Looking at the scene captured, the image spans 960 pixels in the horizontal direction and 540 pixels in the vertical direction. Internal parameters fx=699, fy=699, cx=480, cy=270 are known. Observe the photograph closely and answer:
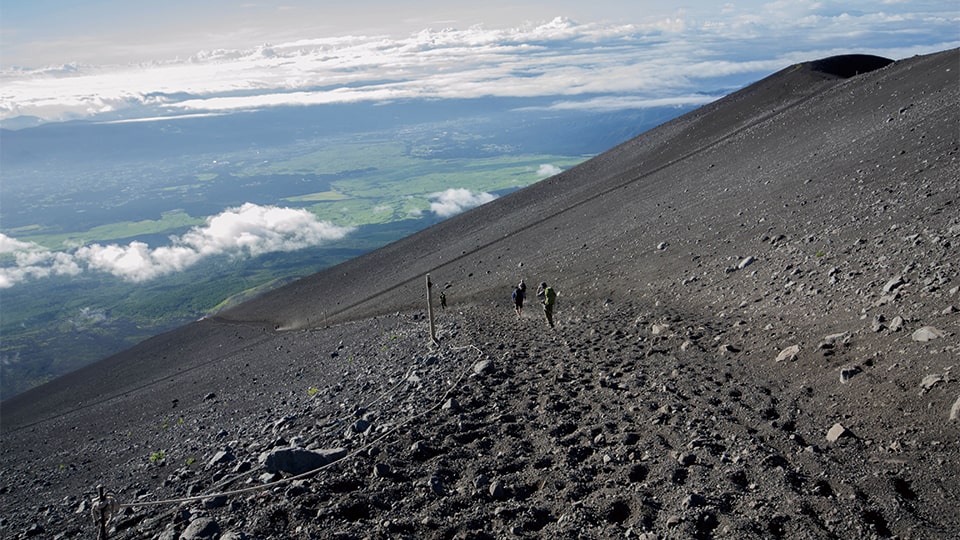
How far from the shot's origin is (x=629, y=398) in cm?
1298

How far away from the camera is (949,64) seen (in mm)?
37031

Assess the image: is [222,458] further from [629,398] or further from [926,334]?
[926,334]

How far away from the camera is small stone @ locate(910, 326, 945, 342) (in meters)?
11.5

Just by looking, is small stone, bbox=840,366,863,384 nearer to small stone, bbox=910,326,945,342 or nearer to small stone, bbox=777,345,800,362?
small stone, bbox=910,326,945,342

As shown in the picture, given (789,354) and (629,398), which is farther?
(789,354)

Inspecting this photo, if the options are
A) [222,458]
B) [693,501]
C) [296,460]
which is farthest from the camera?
[222,458]

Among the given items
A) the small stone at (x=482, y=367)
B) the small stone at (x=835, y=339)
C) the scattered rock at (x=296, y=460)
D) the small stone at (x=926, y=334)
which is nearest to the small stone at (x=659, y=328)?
the small stone at (x=482, y=367)

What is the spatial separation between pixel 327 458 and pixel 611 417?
4.83m

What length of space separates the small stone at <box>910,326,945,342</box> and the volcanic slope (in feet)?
0.17

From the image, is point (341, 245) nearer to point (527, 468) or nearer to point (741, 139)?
point (741, 139)

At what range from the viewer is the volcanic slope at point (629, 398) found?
915 cm

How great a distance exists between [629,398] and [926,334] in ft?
16.5

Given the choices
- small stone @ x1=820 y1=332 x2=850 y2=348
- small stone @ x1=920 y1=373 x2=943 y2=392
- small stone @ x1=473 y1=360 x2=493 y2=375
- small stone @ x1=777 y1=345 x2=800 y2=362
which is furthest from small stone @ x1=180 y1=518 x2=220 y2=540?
small stone @ x1=820 y1=332 x2=850 y2=348

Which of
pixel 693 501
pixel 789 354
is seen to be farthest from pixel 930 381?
pixel 693 501
